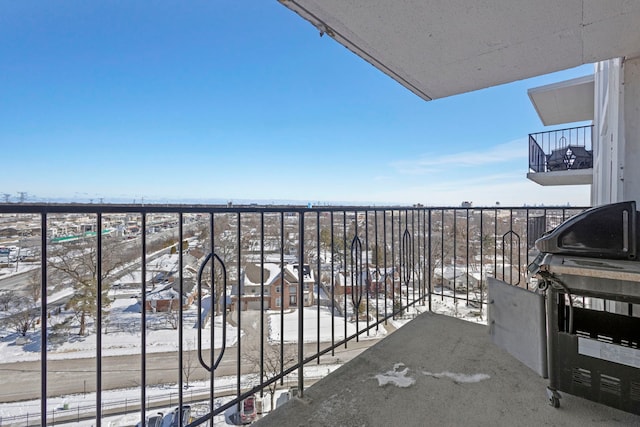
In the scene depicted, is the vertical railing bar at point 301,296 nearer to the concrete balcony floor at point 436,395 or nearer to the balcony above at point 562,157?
A: the concrete balcony floor at point 436,395

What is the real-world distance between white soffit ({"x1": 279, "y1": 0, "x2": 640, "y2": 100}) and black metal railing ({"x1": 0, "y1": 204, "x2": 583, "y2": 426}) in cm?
116

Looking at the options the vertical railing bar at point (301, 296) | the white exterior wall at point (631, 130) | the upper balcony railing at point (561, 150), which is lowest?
the vertical railing bar at point (301, 296)

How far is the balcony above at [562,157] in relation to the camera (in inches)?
274

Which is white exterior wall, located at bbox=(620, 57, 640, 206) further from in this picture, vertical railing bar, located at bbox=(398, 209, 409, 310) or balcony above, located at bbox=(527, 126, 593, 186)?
balcony above, located at bbox=(527, 126, 593, 186)

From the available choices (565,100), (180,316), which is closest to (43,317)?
(180,316)

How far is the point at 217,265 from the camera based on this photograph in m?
1.45

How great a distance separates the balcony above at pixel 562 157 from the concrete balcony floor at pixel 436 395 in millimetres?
7370

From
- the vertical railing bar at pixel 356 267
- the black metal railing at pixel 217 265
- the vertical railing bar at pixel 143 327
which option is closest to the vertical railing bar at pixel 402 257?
the black metal railing at pixel 217 265

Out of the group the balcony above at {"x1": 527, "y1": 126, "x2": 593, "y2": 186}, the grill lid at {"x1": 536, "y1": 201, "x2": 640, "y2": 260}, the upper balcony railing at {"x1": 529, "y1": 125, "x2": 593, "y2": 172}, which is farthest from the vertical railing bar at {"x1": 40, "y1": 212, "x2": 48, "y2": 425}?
the upper balcony railing at {"x1": 529, "y1": 125, "x2": 593, "y2": 172}

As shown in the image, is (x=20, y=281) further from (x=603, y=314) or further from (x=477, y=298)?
(x=477, y=298)

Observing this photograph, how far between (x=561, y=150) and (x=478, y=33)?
7956 millimetres

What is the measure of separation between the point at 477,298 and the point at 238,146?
23.7 metres

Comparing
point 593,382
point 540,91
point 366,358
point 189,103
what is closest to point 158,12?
point 189,103

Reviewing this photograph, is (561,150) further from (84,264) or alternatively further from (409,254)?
(84,264)
